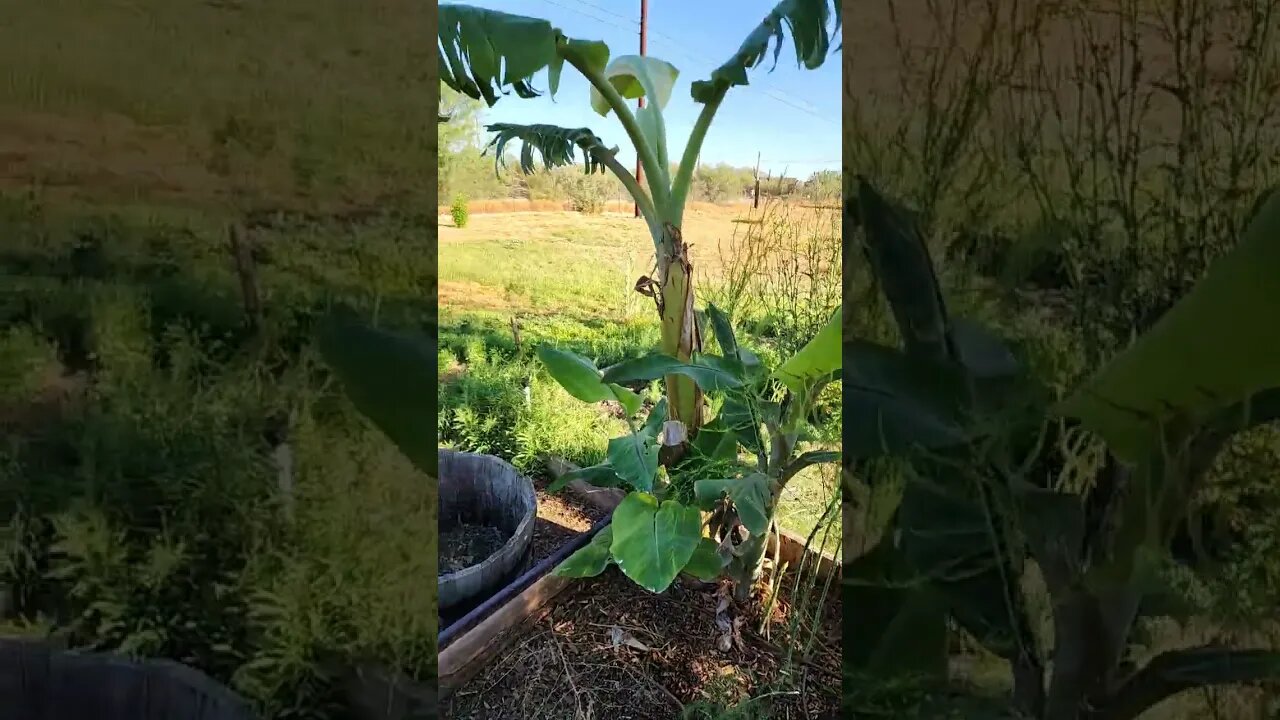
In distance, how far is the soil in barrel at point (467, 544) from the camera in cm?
129

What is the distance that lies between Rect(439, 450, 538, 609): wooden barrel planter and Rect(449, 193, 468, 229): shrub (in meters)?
0.46

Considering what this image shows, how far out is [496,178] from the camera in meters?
1.11

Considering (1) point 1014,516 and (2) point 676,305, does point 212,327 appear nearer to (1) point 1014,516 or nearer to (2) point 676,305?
(2) point 676,305

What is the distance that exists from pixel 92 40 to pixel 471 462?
83 centimetres

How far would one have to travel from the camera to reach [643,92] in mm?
1196

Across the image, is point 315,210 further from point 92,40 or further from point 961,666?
point 961,666

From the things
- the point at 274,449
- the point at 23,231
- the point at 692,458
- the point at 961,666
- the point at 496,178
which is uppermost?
the point at 496,178

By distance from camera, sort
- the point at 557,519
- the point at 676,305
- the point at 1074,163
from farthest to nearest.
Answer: the point at 557,519, the point at 676,305, the point at 1074,163

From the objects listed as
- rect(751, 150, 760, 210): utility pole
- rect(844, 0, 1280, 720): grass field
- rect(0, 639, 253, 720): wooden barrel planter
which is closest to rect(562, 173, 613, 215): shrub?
rect(751, 150, 760, 210): utility pole

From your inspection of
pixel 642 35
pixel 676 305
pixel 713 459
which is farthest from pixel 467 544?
pixel 642 35

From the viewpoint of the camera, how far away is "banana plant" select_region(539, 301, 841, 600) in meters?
1.00

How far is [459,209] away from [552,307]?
0.80 ft

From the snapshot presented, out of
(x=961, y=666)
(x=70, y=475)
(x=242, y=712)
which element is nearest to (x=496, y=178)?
(x=70, y=475)

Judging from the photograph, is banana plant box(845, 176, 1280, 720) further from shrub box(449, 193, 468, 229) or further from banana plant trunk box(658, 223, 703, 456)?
shrub box(449, 193, 468, 229)
